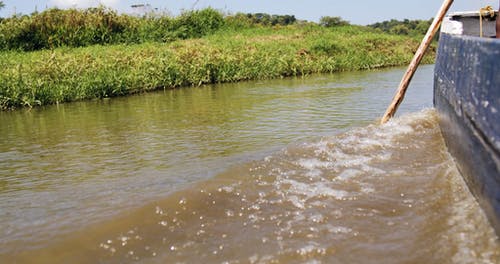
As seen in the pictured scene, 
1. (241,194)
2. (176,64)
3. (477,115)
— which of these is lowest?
(241,194)

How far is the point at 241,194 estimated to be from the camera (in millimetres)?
2809

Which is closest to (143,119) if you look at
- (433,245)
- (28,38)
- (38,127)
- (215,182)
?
(38,127)

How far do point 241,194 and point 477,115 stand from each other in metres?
1.30

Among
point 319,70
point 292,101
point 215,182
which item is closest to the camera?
point 215,182

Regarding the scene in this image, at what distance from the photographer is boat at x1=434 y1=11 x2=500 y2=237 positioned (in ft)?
6.09

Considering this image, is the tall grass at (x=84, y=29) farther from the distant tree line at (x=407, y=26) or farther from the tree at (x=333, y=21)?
the distant tree line at (x=407, y=26)

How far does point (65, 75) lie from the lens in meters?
9.01

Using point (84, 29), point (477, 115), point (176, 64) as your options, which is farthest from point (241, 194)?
point (84, 29)

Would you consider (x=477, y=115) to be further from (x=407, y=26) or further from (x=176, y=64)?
(x=407, y=26)

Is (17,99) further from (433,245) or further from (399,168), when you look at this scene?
(433,245)

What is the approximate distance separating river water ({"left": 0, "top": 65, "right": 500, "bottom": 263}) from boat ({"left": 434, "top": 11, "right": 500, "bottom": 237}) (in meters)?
0.14

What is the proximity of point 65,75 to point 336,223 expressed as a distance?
7807 mm

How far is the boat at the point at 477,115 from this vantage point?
1856 millimetres

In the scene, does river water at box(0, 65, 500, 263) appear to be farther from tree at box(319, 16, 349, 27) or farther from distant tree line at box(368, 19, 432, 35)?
distant tree line at box(368, 19, 432, 35)
